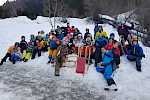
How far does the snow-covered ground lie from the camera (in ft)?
36.3

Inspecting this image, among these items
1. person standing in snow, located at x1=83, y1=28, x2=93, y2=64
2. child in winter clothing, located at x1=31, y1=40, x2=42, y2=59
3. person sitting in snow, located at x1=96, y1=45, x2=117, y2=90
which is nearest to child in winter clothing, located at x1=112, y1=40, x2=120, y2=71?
person sitting in snow, located at x1=96, y1=45, x2=117, y2=90

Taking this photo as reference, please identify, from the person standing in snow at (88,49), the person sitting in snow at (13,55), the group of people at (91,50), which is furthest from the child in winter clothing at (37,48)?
the person standing in snow at (88,49)

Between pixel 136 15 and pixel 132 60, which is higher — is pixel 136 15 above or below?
above

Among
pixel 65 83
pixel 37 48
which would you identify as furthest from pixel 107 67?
pixel 37 48

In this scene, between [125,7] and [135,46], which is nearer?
[135,46]

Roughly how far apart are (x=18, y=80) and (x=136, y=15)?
28169mm

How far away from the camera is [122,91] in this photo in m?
11.5

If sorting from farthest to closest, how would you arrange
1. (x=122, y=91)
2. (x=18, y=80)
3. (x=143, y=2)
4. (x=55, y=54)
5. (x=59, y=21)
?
(x=143, y=2)
(x=59, y=21)
(x=55, y=54)
(x=18, y=80)
(x=122, y=91)

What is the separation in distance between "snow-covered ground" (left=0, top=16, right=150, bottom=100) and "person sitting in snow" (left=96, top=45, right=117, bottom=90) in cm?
22

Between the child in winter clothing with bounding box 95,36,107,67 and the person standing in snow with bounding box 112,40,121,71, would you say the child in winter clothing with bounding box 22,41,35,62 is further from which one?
the person standing in snow with bounding box 112,40,121,71

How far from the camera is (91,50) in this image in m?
14.1

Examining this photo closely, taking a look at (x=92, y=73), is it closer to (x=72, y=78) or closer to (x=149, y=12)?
(x=72, y=78)

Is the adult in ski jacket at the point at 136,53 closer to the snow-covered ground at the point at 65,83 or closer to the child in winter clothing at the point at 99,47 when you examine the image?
the snow-covered ground at the point at 65,83

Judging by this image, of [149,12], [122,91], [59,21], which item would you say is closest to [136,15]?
[149,12]
